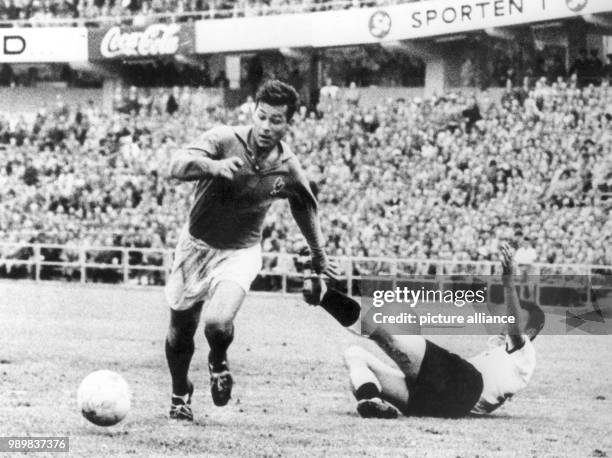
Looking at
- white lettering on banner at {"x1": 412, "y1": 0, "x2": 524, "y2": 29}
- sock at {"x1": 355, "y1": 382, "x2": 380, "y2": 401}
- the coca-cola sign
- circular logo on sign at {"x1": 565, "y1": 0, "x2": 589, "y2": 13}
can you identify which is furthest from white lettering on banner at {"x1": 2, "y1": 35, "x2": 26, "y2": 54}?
sock at {"x1": 355, "y1": 382, "x2": 380, "y2": 401}

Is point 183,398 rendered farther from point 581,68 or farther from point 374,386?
point 581,68

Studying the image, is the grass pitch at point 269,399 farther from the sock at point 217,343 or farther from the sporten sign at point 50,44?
the sporten sign at point 50,44

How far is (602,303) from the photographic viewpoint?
11.5 metres

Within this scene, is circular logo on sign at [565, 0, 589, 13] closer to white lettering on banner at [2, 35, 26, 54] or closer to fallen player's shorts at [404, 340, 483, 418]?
white lettering on banner at [2, 35, 26, 54]

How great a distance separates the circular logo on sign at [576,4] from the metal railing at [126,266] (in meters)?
3.57

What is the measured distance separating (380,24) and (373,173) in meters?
3.19

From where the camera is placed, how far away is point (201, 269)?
6332 mm

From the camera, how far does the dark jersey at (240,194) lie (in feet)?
20.2

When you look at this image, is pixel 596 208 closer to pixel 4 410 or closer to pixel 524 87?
pixel 524 87

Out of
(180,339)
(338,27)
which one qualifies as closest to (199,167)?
(180,339)

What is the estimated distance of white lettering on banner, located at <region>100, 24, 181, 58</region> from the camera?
15.8 m

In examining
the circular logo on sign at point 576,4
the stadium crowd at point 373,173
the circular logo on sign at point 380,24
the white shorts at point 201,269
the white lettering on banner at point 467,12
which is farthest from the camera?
the circular logo on sign at point 380,24

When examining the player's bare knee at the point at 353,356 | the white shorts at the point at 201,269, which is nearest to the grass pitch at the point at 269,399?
the player's bare knee at the point at 353,356

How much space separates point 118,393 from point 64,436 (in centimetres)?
40
